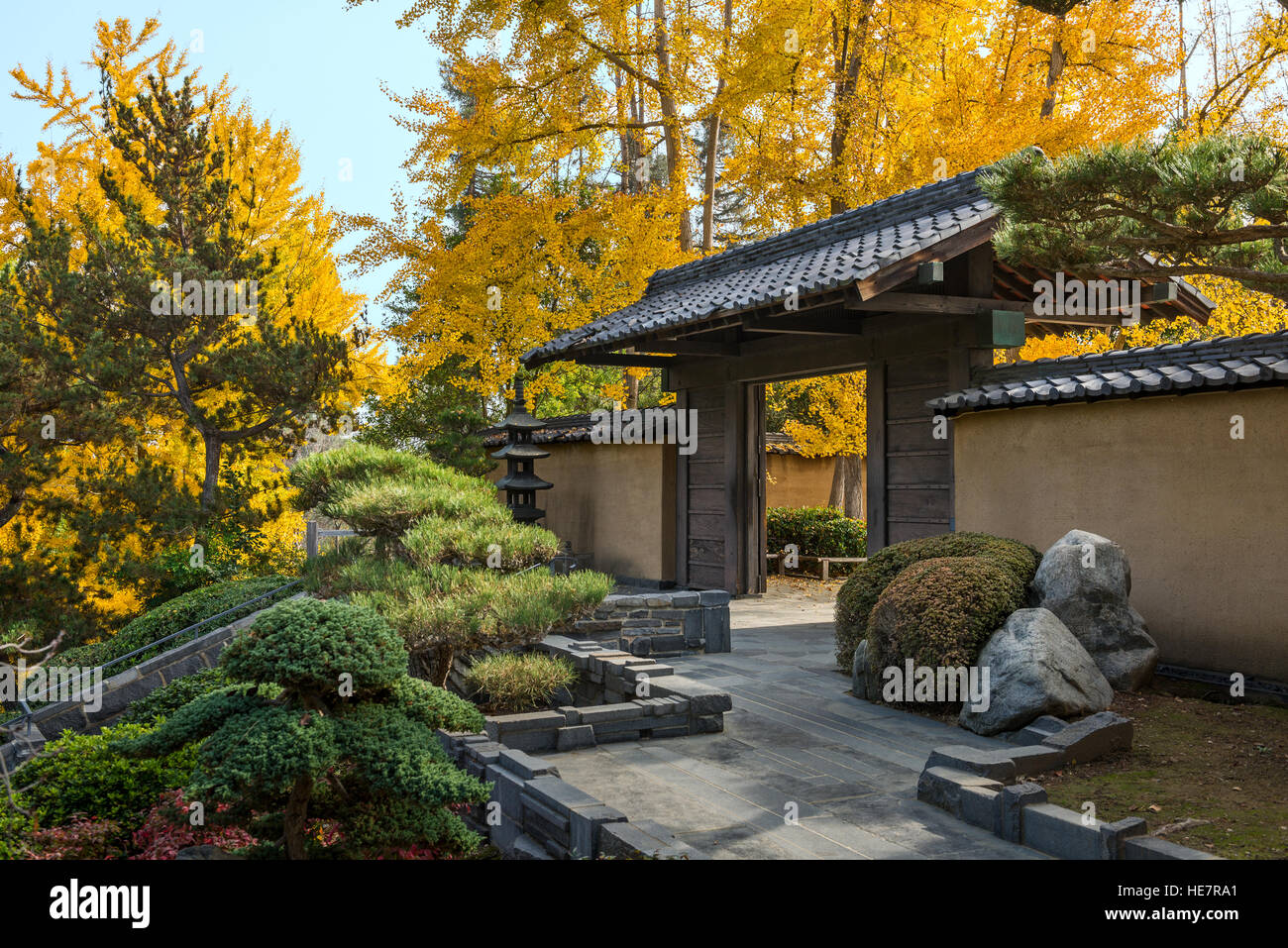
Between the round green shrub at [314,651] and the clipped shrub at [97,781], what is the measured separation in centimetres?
243

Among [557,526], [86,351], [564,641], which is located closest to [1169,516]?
[564,641]

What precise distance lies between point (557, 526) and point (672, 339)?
536cm

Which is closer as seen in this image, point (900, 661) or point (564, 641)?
point (900, 661)

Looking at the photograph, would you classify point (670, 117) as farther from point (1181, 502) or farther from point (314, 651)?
point (314, 651)

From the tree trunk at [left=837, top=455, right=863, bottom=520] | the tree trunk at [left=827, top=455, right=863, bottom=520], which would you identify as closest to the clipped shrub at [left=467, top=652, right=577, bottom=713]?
the tree trunk at [left=827, top=455, right=863, bottom=520]

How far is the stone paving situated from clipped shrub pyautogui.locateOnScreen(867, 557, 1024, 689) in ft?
1.59

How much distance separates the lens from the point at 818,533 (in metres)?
16.8

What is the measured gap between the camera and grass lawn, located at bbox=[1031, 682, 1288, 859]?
4.36 meters

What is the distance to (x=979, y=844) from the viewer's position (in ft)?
14.5

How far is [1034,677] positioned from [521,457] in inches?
385

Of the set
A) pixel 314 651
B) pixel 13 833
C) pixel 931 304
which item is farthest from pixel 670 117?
pixel 314 651

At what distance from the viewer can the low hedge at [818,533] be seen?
656 inches

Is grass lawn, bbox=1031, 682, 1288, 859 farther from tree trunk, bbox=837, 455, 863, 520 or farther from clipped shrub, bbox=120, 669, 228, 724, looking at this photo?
tree trunk, bbox=837, 455, 863, 520
